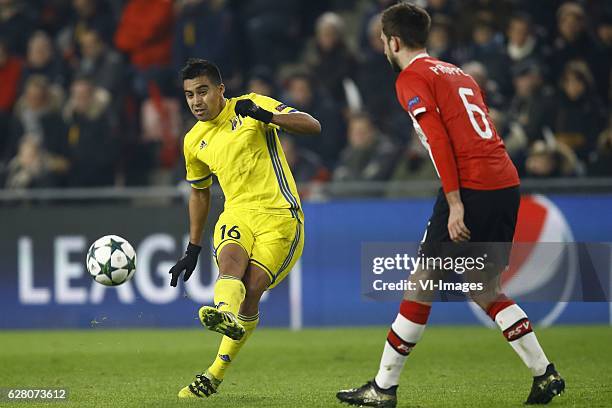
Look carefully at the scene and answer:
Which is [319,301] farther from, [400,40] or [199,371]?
[400,40]

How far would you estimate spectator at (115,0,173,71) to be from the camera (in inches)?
584

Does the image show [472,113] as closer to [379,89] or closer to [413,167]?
[413,167]

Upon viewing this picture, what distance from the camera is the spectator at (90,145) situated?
46.2ft

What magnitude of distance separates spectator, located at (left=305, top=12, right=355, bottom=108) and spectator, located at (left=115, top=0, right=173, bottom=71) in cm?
210

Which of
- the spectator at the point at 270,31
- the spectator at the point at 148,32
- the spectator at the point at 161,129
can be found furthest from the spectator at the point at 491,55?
the spectator at the point at 148,32

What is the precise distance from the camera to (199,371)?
30.4 feet

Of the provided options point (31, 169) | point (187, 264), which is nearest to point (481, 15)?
point (31, 169)

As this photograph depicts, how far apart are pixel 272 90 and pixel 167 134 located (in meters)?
1.49

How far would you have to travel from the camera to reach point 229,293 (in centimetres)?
683

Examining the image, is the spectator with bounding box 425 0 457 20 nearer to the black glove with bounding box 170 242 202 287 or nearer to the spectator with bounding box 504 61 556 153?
the spectator with bounding box 504 61 556 153

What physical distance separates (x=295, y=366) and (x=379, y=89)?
544 cm

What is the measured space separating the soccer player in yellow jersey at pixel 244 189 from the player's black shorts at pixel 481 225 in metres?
1.18

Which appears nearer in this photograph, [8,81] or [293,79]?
[293,79]

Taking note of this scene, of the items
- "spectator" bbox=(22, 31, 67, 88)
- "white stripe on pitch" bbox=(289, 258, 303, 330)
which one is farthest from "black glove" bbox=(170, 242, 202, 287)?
"spectator" bbox=(22, 31, 67, 88)
